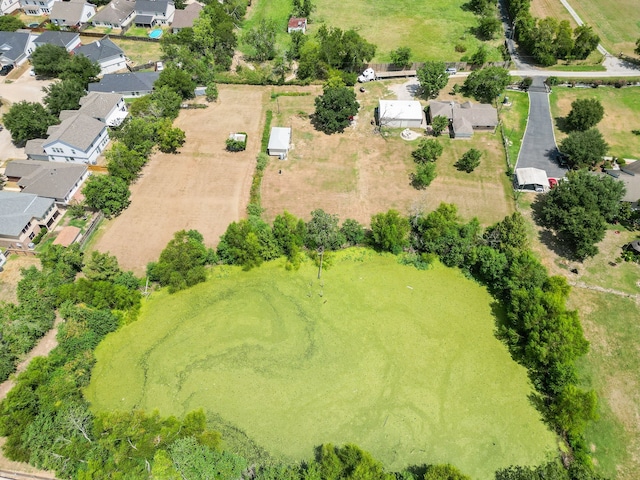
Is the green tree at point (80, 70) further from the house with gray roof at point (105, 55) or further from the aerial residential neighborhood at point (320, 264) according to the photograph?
the house with gray roof at point (105, 55)

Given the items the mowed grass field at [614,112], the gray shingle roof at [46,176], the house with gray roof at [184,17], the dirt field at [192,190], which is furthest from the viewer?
the house with gray roof at [184,17]

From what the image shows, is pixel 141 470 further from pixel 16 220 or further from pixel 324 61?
pixel 324 61

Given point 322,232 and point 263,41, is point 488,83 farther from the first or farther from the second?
point 322,232

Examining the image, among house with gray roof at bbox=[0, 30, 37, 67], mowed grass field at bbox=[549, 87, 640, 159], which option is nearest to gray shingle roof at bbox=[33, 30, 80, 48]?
house with gray roof at bbox=[0, 30, 37, 67]

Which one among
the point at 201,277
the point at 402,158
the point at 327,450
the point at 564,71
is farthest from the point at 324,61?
the point at 327,450

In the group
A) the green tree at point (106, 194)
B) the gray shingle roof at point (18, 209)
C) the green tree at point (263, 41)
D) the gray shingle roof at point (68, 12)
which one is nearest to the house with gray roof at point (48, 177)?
the gray shingle roof at point (18, 209)

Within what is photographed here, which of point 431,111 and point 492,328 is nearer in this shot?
point 492,328

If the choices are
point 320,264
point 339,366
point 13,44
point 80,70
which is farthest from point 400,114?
point 13,44
